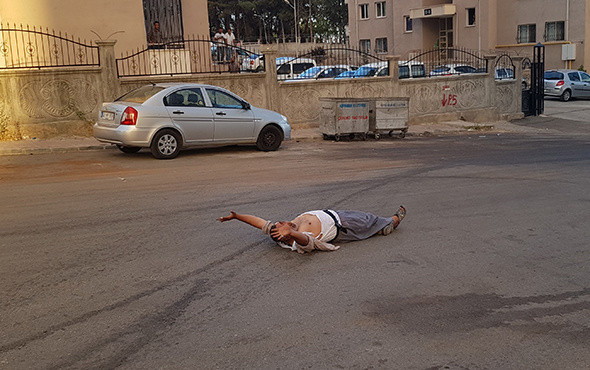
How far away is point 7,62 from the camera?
58.6 ft

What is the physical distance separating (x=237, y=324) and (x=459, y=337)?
172 centimetres

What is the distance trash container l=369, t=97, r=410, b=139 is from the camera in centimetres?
1897

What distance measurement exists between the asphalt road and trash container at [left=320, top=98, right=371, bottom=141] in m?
6.56

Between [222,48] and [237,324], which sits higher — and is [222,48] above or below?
above

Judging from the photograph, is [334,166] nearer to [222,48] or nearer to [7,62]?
[222,48]

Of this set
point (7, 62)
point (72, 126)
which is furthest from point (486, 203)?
point (7, 62)

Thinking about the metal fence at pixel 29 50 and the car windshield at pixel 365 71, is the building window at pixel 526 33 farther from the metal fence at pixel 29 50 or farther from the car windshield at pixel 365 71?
the metal fence at pixel 29 50

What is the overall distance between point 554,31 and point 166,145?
129ft

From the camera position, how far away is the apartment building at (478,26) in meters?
44.2

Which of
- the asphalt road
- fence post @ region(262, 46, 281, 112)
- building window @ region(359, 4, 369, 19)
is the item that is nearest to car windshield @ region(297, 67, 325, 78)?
fence post @ region(262, 46, 281, 112)

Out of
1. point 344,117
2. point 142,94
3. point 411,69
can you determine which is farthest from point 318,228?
point 411,69

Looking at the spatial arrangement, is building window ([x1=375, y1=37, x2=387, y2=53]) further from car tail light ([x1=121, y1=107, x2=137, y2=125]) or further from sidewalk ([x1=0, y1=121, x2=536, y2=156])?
car tail light ([x1=121, y1=107, x2=137, y2=125])

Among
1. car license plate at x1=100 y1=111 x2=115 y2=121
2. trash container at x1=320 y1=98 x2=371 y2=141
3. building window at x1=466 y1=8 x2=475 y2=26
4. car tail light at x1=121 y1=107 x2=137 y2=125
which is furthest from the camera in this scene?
building window at x1=466 y1=8 x2=475 y2=26

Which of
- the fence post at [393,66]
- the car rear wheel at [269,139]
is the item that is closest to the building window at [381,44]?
the fence post at [393,66]
